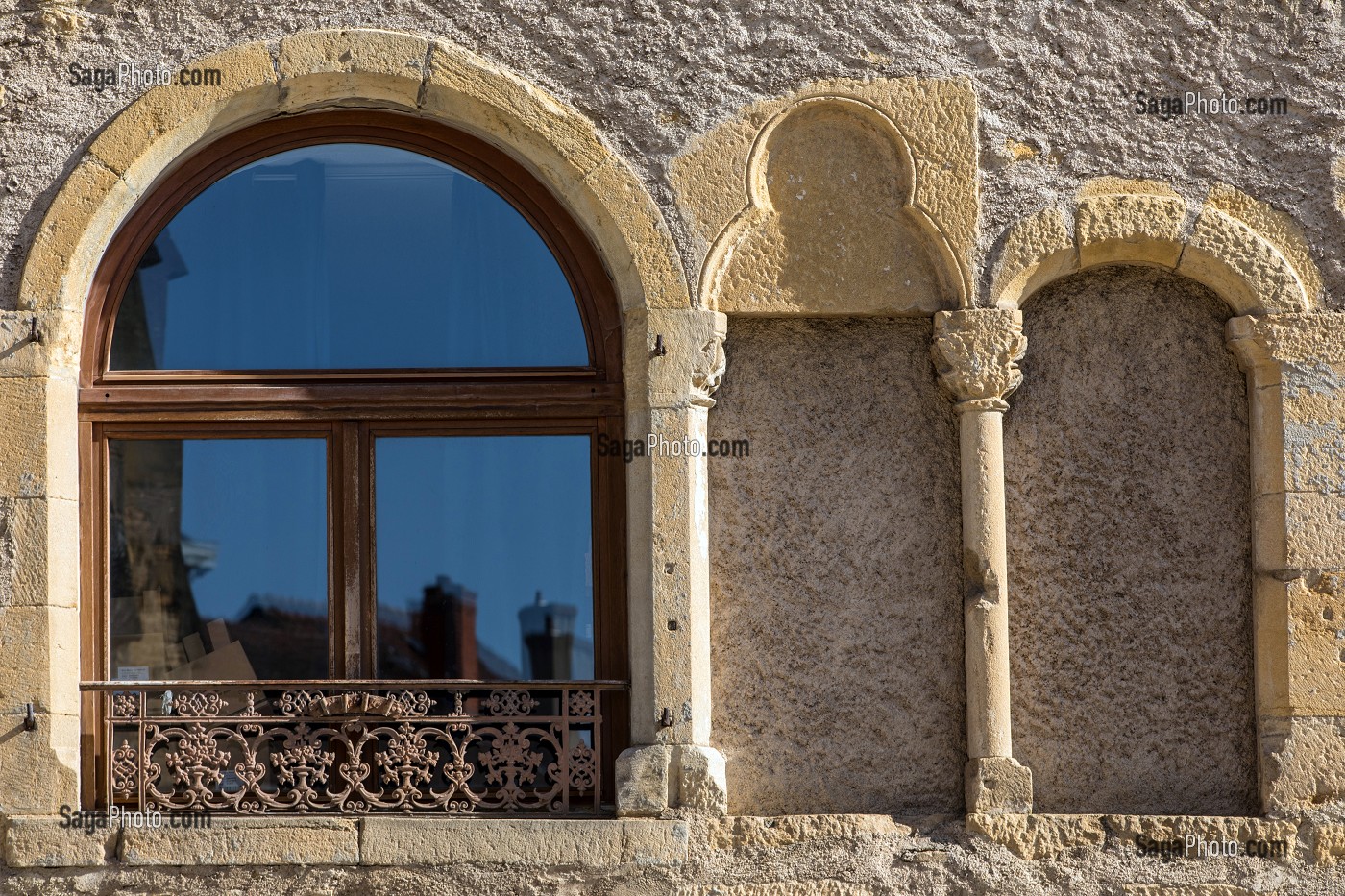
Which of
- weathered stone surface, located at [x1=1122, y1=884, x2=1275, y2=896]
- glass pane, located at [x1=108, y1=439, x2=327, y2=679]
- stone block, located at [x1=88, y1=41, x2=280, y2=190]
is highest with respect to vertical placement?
stone block, located at [x1=88, y1=41, x2=280, y2=190]

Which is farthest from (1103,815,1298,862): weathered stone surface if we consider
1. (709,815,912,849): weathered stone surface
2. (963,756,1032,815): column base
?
(709,815,912,849): weathered stone surface

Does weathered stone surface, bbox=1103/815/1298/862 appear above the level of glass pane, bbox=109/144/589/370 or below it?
below

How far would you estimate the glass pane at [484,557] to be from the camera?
15.2 ft

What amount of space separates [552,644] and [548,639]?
0.08ft

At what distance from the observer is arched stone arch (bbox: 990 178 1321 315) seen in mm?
4648

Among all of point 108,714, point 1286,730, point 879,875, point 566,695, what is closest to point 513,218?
point 566,695

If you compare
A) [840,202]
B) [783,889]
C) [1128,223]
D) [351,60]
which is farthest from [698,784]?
[351,60]

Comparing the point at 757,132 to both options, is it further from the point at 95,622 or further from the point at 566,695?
the point at 95,622

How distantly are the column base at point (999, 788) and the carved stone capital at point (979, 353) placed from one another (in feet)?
3.66

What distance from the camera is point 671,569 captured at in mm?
4488

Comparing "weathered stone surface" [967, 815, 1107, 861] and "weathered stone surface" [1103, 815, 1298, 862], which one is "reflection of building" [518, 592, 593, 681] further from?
"weathered stone surface" [1103, 815, 1298, 862]

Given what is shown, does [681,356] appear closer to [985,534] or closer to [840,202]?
[840,202]

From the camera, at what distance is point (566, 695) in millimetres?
4531

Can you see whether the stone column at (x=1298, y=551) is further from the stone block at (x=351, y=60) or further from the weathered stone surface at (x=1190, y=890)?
the stone block at (x=351, y=60)
